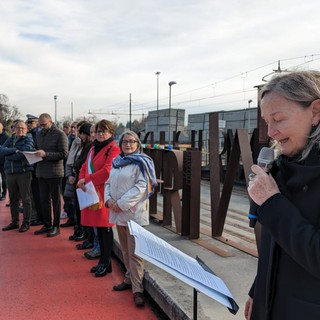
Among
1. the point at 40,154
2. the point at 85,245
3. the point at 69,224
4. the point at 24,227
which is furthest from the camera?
the point at 69,224

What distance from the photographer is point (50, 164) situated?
5.97 meters

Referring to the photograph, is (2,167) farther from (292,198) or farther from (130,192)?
(292,198)

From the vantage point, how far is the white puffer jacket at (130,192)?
11.9 feet

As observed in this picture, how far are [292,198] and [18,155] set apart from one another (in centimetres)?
568

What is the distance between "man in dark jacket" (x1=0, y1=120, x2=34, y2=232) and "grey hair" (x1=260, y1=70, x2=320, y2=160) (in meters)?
5.55

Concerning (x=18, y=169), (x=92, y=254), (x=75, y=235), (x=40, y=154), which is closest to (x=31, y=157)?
(x=40, y=154)

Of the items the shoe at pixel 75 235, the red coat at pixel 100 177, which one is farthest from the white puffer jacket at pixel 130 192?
the shoe at pixel 75 235

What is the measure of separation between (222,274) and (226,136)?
8.02m

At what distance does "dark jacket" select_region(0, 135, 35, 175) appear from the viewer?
6215mm

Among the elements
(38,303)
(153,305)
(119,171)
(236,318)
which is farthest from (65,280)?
(236,318)

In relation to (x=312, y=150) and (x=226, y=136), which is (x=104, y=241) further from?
(x=226, y=136)

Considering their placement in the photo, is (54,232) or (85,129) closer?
(85,129)

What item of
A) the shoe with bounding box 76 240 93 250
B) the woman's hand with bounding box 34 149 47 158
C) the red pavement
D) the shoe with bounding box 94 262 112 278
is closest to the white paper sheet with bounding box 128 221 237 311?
the red pavement

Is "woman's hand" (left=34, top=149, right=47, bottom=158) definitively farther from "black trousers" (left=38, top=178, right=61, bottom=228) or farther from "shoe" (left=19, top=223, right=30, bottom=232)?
"shoe" (left=19, top=223, right=30, bottom=232)
